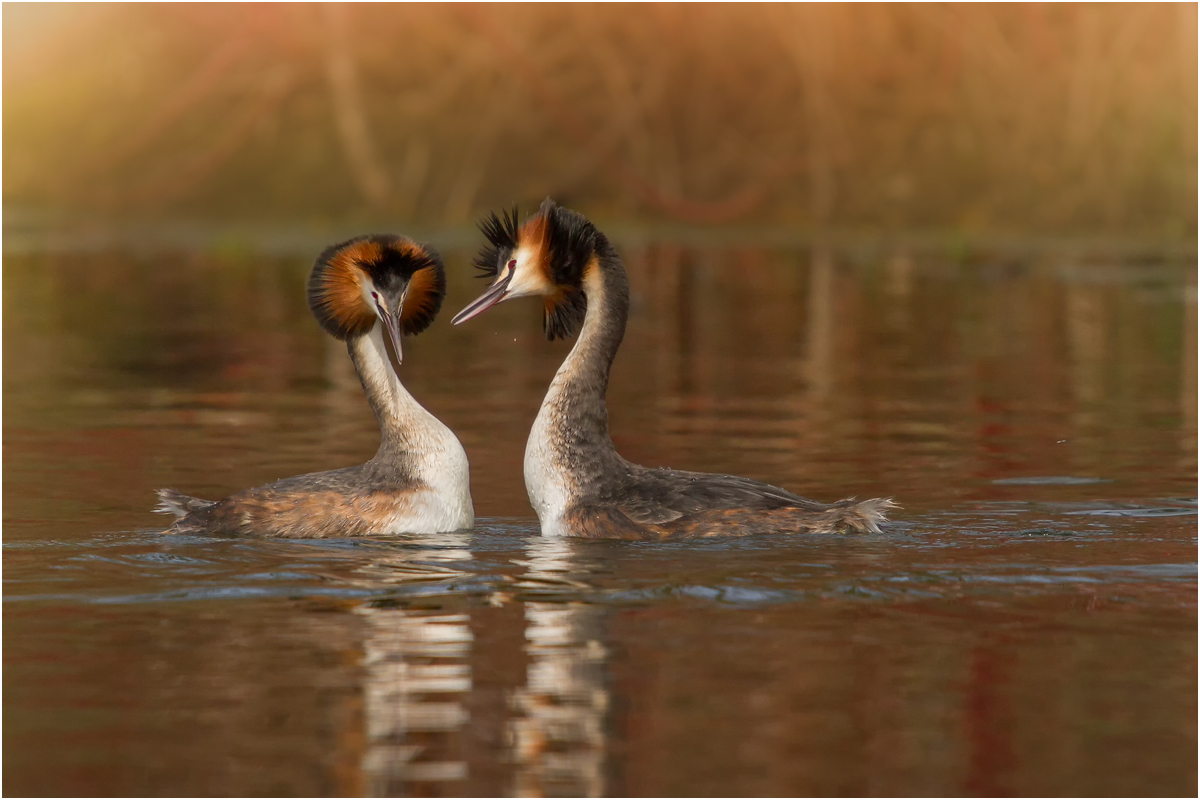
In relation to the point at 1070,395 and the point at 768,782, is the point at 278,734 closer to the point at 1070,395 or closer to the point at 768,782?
the point at 768,782

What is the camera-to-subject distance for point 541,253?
10703mm

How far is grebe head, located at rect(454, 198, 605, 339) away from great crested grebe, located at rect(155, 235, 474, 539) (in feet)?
1.19

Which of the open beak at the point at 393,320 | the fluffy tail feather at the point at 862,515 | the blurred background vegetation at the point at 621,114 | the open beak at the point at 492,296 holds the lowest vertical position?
the fluffy tail feather at the point at 862,515

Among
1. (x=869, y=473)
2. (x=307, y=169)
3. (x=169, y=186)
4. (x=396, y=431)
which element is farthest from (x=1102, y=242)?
(x=396, y=431)

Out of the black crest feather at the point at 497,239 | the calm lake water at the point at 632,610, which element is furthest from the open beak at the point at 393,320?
the calm lake water at the point at 632,610

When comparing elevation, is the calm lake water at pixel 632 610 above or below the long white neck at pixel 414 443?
below

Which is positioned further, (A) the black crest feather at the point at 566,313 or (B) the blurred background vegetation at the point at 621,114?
(B) the blurred background vegetation at the point at 621,114

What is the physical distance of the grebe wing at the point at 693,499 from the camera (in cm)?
1003

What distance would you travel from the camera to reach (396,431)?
10805 mm

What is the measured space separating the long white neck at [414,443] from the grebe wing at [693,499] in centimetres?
91

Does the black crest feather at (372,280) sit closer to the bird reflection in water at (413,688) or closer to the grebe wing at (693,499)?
the grebe wing at (693,499)

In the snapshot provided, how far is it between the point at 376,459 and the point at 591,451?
118cm

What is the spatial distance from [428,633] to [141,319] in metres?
16.5

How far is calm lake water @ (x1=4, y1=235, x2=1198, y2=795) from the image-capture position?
646 cm
